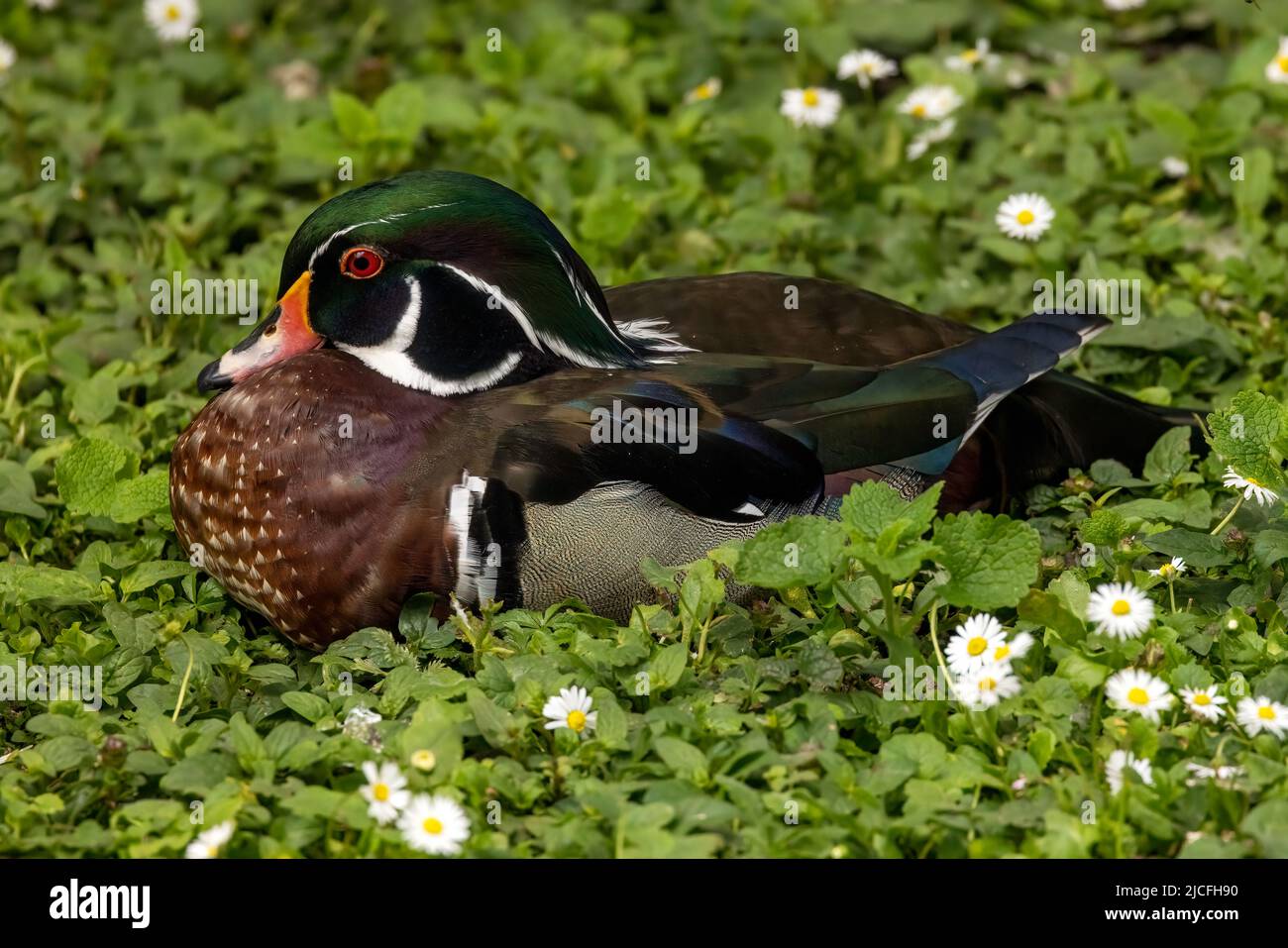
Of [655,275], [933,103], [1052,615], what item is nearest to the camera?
[1052,615]

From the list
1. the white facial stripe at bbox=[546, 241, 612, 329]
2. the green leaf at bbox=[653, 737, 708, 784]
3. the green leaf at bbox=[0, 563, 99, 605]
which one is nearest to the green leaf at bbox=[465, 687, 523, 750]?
the green leaf at bbox=[653, 737, 708, 784]

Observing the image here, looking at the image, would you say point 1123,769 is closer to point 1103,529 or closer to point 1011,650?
point 1011,650

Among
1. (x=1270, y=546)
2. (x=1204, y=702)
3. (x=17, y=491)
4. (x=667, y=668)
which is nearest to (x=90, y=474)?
(x=17, y=491)

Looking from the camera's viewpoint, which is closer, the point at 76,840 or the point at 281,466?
the point at 76,840

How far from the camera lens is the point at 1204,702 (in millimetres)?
3650

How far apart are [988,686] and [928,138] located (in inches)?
128

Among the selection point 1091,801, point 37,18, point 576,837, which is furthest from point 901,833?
point 37,18

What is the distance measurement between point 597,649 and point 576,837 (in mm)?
601

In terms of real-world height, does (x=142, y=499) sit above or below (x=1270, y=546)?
above

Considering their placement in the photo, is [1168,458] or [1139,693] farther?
[1168,458]

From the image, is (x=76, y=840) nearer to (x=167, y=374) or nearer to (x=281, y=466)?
(x=281, y=466)

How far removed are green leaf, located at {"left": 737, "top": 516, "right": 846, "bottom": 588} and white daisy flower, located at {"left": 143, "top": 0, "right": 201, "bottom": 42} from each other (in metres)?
4.36

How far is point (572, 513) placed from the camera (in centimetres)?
404

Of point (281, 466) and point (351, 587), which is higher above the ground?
point (281, 466)
